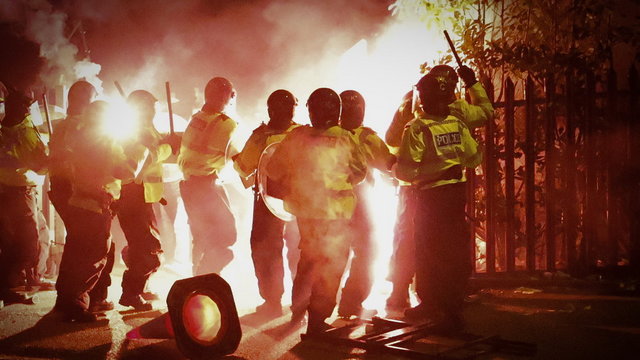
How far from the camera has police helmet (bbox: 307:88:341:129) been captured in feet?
16.9

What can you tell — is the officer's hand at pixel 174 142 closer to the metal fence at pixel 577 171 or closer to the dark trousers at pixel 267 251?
the dark trousers at pixel 267 251

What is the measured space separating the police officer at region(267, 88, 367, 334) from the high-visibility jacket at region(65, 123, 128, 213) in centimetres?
195

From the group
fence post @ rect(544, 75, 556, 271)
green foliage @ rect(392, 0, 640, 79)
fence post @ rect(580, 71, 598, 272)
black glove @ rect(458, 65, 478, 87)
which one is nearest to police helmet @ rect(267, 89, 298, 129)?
black glove @ rect(458, 65, 478, 87)

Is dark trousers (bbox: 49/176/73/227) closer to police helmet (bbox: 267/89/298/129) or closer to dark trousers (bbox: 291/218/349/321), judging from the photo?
police helmet (bbox: 267/89/298/129)

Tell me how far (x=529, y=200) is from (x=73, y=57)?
12.1 m

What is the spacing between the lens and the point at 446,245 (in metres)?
5.32

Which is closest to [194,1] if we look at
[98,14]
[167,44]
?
[167,44]

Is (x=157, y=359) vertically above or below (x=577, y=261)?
below

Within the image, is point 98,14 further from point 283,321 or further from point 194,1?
point 283,321

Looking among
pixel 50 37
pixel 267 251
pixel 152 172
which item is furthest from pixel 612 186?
pixel 50 37

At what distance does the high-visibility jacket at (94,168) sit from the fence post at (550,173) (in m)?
4.84

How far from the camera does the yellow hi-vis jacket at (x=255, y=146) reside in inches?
236

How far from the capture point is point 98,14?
16.5m

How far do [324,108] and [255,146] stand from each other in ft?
3.77
